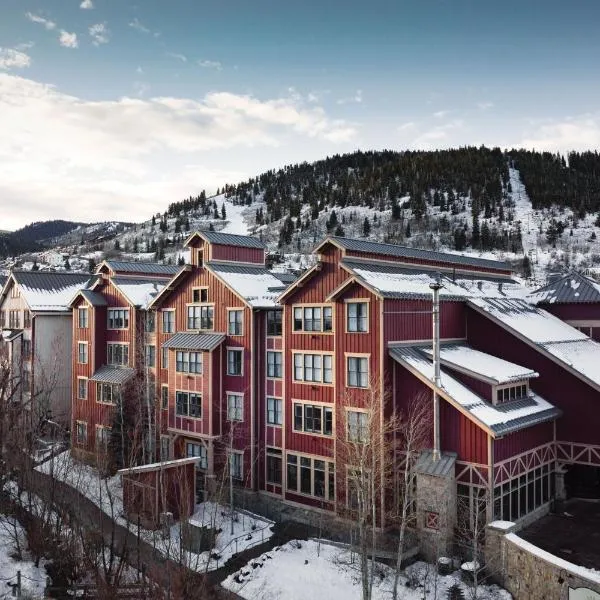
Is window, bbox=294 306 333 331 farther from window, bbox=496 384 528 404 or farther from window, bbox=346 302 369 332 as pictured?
window, bbox=496 384 528 404

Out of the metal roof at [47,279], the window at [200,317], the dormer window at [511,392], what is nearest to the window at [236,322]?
the window at [200,317]

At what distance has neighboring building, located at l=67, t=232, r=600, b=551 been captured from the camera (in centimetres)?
2570

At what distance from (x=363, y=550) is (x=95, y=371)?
98.9 feet

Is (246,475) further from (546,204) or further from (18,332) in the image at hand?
(546,204)

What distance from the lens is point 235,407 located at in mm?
34281

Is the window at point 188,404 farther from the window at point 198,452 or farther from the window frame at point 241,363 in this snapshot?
the window frame at point 241,363

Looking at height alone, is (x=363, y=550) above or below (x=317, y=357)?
below

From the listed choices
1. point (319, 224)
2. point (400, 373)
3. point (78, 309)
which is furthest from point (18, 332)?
point (319, 224)

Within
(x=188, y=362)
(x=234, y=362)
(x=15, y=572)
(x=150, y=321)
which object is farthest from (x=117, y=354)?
(x=15, y=572)

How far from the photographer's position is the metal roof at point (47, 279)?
50.9 meters

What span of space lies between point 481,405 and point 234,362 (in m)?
14.8

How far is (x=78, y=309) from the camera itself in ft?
150

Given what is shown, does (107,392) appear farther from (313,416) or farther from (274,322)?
(313,416)

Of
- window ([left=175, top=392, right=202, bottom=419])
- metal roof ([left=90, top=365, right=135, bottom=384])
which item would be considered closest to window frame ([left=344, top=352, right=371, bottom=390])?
window ([left=175, top=392, right=202, bottom=419])
